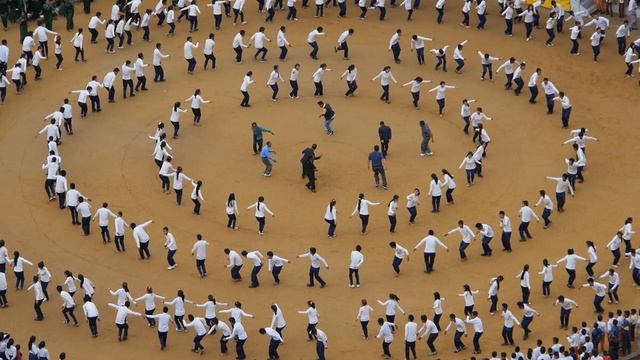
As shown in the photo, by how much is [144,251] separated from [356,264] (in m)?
7.45

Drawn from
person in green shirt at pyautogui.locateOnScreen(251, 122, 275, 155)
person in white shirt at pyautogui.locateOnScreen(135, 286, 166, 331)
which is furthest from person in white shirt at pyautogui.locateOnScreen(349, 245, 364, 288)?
person in green shirt at pyautogui.locateOnScreen(251, 122, 275, 155)

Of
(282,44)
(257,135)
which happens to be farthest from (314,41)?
(257,135)

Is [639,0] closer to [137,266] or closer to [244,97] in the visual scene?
[244,97]

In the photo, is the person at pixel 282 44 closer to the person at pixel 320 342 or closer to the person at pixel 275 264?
the person at pixel 275 264

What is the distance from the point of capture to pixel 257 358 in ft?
157

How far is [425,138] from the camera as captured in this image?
191 feet

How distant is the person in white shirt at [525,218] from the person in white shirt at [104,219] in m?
13.8

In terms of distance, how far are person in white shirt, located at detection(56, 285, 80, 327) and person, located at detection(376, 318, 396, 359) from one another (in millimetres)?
9563

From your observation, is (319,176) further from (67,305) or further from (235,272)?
(67,305)

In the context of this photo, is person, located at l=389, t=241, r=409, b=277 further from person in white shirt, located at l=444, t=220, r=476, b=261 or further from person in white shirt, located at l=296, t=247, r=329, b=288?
person in white shirt, located at l=296, t=247, r=329, b=288

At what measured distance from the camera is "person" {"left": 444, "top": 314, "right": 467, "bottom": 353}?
46.8 m

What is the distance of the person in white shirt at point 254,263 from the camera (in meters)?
50.6

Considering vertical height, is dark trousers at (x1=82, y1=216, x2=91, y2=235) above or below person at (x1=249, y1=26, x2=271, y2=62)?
below

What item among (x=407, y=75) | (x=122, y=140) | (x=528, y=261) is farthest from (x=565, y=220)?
(x=122, y=140)
